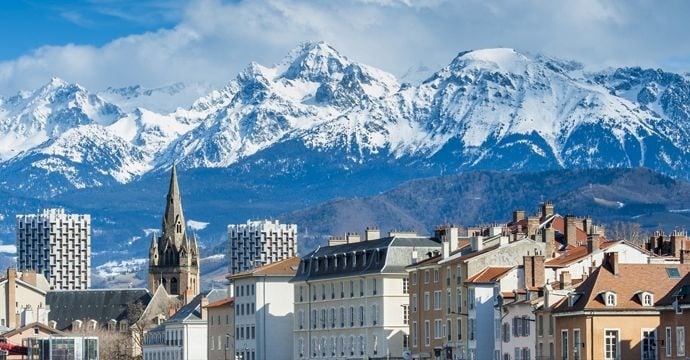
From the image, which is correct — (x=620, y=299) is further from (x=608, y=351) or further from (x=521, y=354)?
(x=521, y=354)

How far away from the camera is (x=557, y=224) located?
169 metres

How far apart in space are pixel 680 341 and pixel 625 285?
10017mm

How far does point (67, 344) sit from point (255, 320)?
1970cm

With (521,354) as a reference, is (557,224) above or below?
above

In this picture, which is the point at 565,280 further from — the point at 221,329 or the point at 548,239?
the point at 221,329

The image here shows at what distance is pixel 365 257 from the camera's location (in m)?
161

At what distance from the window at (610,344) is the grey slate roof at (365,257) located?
37917mm

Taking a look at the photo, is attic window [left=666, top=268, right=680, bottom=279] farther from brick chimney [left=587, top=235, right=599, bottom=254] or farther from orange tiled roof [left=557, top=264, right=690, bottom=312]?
brick chimney [left=587, top=235, right=599, bottom=254]

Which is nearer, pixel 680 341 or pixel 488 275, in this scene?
pixel 680 341

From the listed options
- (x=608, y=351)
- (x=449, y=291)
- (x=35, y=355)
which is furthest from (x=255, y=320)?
(x=608, y=351)

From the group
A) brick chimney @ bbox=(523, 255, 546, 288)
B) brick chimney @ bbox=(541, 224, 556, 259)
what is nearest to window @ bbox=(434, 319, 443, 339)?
brick chimney @ bbox=(541, 224, 556, 259)

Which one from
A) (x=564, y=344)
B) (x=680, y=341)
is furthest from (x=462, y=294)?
(x=680, y=341)

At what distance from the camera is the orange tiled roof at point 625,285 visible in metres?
120

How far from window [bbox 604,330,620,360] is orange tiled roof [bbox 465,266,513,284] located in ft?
55.1
